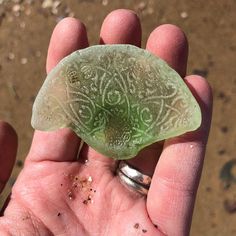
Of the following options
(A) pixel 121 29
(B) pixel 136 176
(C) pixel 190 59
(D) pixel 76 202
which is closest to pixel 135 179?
(B) pixel 136 176

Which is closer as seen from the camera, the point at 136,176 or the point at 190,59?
the point at 136,176

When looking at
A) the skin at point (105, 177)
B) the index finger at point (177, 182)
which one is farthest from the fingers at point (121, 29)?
the index finger at point (177, 182)

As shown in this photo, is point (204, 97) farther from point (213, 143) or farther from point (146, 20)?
point (146, 20)

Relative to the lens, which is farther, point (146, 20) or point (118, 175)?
point (146, 20)

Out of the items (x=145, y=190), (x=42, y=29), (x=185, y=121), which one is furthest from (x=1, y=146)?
(x=42, y=29)

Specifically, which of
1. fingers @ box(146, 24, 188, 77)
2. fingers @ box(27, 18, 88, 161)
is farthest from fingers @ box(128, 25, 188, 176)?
fingers @ box(27, 18, 88, 161)

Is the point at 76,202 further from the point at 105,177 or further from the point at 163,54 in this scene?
the point at 163,54
